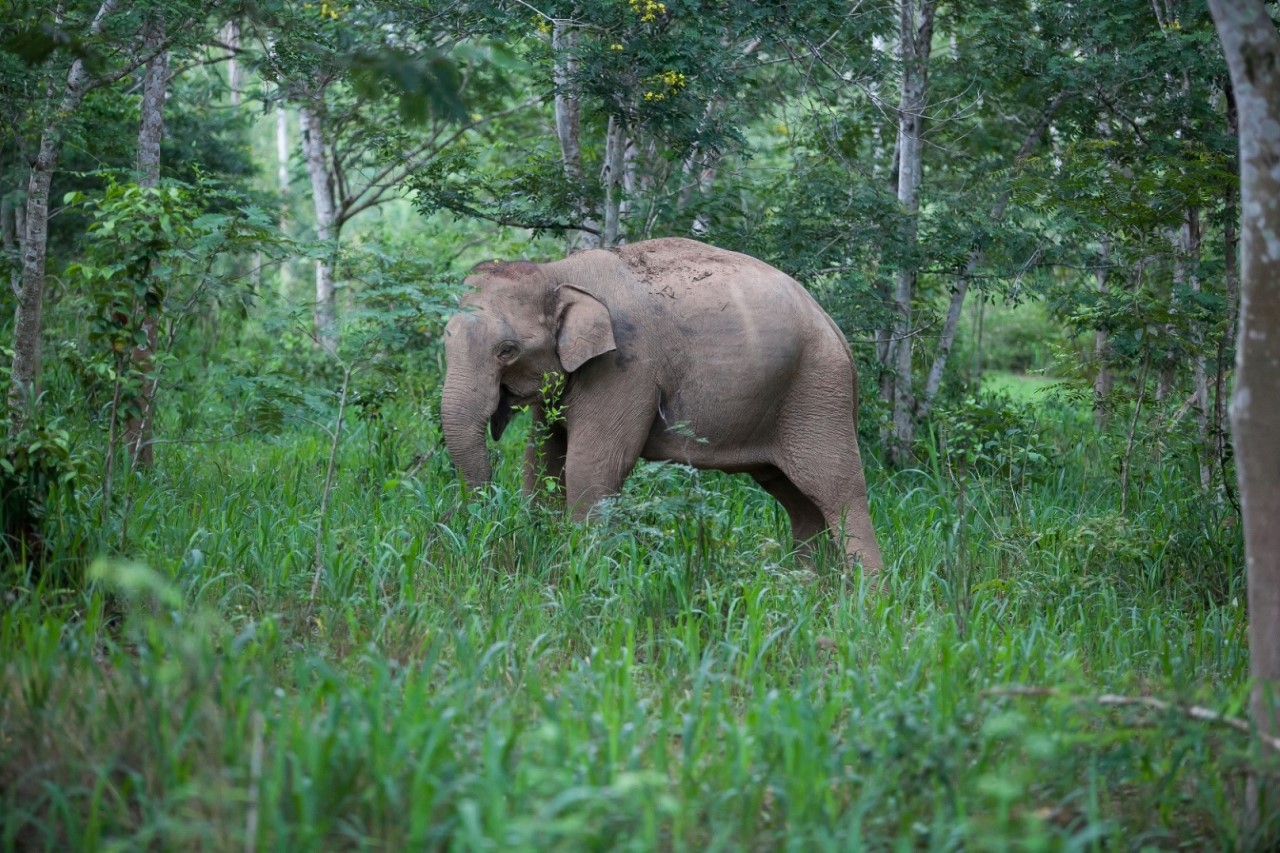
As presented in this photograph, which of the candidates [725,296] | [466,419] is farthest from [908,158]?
[466,419]

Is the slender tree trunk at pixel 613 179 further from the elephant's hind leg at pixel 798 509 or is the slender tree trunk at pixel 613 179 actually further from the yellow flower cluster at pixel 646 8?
the elephant's hind leg at pixel 798 509

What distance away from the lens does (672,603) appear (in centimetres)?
553

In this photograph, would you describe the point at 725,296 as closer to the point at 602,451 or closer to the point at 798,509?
the point at 602,451

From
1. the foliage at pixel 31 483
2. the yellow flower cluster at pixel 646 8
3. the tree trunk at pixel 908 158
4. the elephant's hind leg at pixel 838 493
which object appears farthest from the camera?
the tree trunk at pixel 908 158

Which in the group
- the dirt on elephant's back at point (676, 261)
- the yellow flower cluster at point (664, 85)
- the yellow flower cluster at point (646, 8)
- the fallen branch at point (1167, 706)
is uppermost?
the yellow flower cluster at point (646, 8)

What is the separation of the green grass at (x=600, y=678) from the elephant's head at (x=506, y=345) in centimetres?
37

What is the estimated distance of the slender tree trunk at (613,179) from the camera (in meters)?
8.12

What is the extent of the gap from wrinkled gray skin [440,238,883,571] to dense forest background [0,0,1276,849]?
338 mm

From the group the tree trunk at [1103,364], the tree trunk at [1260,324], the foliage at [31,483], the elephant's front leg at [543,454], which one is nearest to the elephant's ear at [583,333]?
the elephant's front leg at [543,454]

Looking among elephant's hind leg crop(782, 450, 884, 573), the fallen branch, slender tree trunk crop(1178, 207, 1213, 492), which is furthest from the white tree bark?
the fallen branch

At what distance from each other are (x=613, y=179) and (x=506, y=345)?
7.20ft

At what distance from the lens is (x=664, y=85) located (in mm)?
7613

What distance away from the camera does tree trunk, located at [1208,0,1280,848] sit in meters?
3.71

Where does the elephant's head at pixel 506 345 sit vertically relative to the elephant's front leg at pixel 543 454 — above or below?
above
